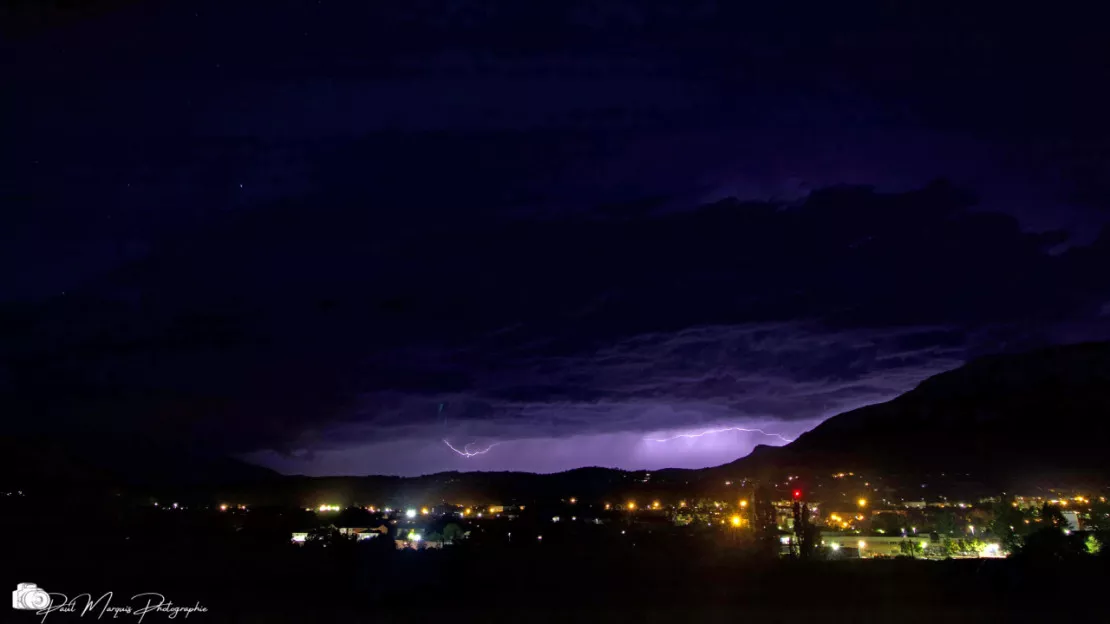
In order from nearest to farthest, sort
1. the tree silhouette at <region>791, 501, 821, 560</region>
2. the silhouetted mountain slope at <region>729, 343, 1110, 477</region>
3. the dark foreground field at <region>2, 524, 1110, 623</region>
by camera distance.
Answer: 1. the dark foreground field at <region>2, 524, 1110, 623</region>
2. the tree silhouette at <region>791, 501, 821, 560</region>
3. the silhouetted mountain slope at <region>729, 343, 1110, 477</region>

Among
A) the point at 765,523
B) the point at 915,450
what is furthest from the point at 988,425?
the point at 765,523

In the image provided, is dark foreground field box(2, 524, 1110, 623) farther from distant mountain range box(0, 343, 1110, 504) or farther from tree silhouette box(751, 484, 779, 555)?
distant mountain range box(0, 343, 1110, 504)

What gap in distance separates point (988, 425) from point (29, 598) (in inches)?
4044

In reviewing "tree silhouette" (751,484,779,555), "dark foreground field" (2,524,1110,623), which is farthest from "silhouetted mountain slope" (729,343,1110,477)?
"dark foreground field" (2,524,1110,623)

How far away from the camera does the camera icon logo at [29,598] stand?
57.6 ft

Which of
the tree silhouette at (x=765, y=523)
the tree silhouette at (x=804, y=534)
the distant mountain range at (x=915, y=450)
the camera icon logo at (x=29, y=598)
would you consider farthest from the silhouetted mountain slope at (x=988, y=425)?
the camera icon logo at (x=29, y=598)

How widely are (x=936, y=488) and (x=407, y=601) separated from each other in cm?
7186

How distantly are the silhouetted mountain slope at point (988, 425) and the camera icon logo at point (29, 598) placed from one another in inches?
3323

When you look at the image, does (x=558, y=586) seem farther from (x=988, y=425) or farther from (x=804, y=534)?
(x=988, y=425)

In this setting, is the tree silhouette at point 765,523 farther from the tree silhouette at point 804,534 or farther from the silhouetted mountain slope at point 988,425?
the silhouetted mountain slope at point 988,425

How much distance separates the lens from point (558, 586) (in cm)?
2109

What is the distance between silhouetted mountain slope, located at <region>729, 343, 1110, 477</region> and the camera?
88875mm

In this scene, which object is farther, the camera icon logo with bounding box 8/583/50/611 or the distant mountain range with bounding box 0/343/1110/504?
the distant mountain range with bounding box 0/343/1110/504

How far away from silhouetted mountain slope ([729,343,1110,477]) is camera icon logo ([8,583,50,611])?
84.4 m
